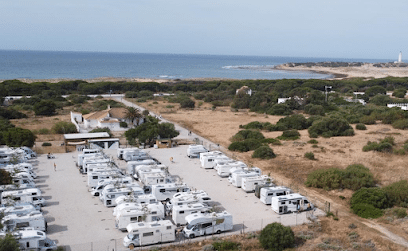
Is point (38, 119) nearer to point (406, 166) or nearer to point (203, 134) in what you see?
point (203, 134)

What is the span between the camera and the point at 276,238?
1446 cm

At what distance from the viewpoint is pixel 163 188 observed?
19.6 metres

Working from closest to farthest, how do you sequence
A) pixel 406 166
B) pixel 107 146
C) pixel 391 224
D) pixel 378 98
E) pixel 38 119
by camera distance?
pixel 391 224, pixel 406 166, pixel 107 146, pixel 38 119, pixel 378 98

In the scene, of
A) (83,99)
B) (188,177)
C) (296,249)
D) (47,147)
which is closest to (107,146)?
(47,147)

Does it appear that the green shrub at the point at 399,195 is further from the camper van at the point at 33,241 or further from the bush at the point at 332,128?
the bush at the point at 332,128

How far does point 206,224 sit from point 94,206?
20.3 ft

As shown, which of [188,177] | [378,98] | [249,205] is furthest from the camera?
[378,98]

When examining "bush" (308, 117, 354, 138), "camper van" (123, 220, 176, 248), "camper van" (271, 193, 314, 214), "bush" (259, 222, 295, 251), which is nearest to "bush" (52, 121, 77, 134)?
"bush" (308, 117, 354, 138)

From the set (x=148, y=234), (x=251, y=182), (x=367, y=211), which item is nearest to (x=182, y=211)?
(x=148, y=234)

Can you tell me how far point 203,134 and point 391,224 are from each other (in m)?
22.4

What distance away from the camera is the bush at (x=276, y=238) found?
569 inches

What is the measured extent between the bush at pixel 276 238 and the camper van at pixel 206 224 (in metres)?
1.76

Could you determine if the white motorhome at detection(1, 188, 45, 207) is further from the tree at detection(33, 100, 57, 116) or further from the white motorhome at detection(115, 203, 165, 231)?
the tree at detection(33, 100, 57, 116)

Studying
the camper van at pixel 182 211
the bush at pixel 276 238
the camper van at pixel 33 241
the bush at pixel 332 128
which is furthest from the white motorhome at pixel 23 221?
the bush at pixel 332 128
